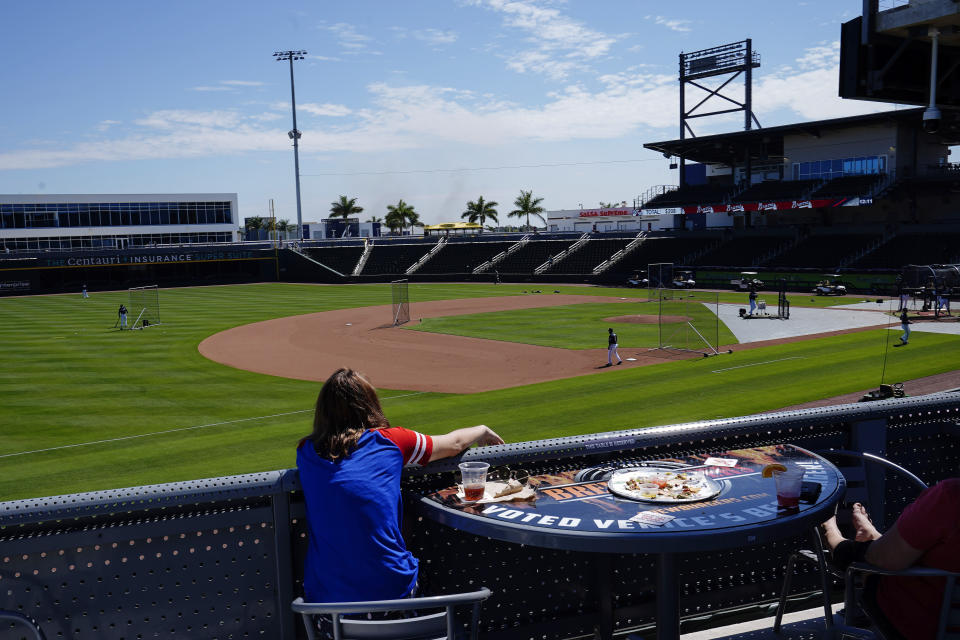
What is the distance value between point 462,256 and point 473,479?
263 feet

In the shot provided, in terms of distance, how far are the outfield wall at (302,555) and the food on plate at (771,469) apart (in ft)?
2.06

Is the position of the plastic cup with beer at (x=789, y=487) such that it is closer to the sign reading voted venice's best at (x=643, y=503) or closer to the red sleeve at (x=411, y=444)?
the sign reading voted venice's best at (x=643, y=503)

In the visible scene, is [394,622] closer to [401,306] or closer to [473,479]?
[473,479]

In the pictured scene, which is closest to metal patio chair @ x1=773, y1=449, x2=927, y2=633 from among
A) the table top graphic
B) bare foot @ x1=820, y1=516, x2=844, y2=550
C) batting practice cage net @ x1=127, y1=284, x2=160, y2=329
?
bare foot @ x1=820, y1=516, x2=844, y2=550

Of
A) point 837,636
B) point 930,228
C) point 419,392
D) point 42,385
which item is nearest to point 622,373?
point 419,392

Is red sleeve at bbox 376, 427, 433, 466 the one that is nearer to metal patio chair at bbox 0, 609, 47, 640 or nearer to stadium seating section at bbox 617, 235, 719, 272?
metal patio chair at bbox 0, 609, 47, 640

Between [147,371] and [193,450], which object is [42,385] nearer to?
[147,371]

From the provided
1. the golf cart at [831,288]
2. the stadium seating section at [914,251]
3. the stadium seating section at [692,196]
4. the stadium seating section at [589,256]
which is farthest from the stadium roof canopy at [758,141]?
the golf cart at [831,288]

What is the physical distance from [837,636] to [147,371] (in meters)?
27.3

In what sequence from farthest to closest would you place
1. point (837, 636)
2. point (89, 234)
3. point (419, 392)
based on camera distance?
1. point (89, 234)
2. point (419, 392)
3. point (837, 636)

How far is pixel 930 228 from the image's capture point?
56344 millimetres

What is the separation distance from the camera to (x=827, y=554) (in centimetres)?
456

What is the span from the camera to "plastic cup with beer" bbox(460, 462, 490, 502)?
4301 mm

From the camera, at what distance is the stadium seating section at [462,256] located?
81.8 meters
